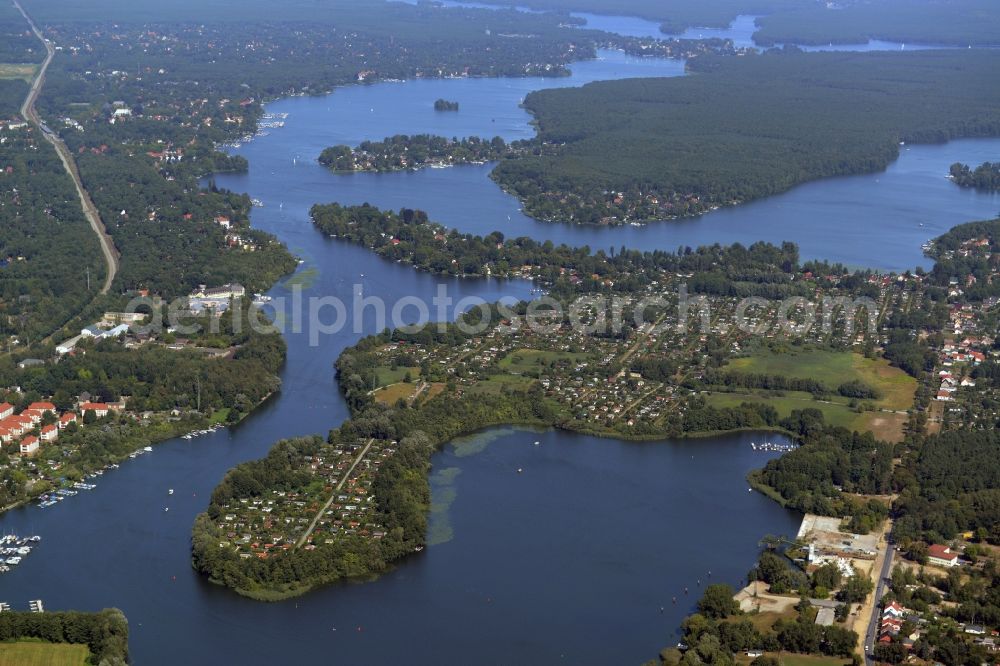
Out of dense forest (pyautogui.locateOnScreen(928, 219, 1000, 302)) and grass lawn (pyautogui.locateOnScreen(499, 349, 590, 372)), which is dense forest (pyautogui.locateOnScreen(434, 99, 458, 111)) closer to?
dense forest (pyautogui.locateOnScreen(928, 219, 1000, 302))

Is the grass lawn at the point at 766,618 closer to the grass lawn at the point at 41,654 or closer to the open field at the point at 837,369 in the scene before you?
the grass lawn at the point at 41,654

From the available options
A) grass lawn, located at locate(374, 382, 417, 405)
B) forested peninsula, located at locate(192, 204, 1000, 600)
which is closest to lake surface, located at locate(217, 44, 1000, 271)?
forested peninsula, located at locate(192, 204, 1000, 600)

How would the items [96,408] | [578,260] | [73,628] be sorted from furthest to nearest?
[578,260] → [96,408] → [73,628]

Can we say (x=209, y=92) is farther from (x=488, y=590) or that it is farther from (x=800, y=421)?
(x=488, y=590)

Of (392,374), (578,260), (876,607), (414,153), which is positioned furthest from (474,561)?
(414,153)

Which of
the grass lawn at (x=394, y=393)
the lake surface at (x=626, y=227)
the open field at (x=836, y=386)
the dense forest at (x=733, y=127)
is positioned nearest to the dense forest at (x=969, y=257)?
the lake surface at (x=626, y=227)

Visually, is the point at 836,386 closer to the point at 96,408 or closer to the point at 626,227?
the point at 96,408

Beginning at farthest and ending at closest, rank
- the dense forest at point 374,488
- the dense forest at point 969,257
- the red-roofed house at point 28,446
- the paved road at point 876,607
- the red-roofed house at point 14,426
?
the dense forest at point 969,257
the red-roofed house at point 14,426
the red-roofed house at point 28,446
the dense forest at point 374,488
the paved road at point 876,607
